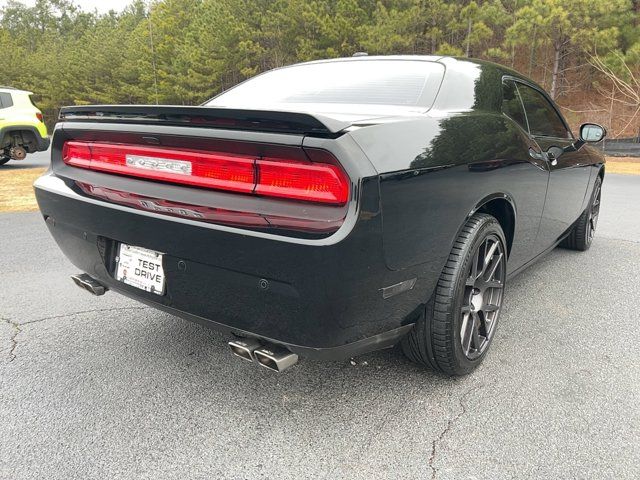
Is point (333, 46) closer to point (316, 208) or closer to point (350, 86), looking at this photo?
point (350, 86)

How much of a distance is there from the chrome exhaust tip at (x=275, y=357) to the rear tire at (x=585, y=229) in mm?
3490

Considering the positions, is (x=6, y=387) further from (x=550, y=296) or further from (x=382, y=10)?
(x=382, y=10)

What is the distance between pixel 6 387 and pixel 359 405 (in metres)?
1.58

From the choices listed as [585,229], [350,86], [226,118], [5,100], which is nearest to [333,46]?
[5,100]

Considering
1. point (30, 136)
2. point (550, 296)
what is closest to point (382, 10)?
point (30, 136)

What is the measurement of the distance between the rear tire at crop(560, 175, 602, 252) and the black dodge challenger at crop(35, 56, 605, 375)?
6.62 ft

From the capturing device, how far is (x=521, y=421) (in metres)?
1.96

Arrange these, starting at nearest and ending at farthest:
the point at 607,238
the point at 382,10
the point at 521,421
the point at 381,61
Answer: the point at 521,421 < the point at 381,61 < the point at 607,238 < the point at 382,10

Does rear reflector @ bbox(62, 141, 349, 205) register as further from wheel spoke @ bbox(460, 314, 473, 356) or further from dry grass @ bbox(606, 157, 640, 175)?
dry grass @ bbox(606, 157, 640, 175)

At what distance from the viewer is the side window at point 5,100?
425 inches

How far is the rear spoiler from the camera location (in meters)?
1.57

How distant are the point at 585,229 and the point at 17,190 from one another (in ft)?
28.1

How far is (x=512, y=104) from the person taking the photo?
2.83 metres

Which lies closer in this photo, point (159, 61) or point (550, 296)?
point (550, 296)
